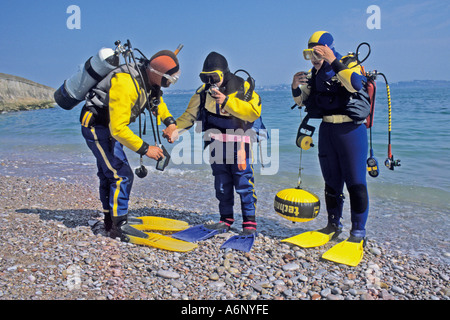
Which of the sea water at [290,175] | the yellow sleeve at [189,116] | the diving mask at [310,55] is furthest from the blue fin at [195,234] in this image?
the diving mask at [310,55]

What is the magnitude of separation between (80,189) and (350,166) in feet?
18.0

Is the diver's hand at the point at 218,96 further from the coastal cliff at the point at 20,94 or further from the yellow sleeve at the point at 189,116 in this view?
the coastal cliff at the point at 20,94

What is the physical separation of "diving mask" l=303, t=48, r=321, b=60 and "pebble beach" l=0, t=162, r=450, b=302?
2.23 metres

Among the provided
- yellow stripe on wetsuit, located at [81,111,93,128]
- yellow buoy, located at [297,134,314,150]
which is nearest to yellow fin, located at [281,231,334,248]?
yellow buoy, located at [297,134,314,150]

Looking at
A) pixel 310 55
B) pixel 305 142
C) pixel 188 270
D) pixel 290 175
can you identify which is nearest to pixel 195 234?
pixel 188 270

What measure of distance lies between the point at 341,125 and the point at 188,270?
2.32 meters

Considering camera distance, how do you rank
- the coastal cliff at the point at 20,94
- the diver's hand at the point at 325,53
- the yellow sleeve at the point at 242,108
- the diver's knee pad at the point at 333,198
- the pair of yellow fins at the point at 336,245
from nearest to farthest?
the diver's hand at the point at 325,53, the pair of yellow fins at the point at 336,245, the yellow sleeve at the point at 242,108, the diver's knee pad at the point at 333,198, the coastal cliff at the point at 20,94

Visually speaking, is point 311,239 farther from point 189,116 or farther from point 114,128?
point 114,128

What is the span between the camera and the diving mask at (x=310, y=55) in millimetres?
4051

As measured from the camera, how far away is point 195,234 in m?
4.83

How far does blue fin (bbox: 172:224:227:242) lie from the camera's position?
4688mm
